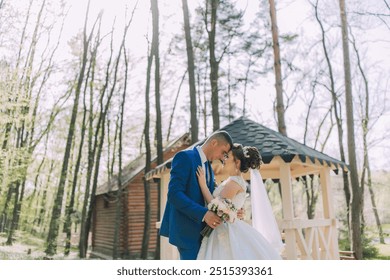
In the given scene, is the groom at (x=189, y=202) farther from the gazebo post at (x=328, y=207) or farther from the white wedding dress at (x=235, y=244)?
the gazebo post at (x=328, y=207)

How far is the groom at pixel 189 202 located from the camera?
1.87 metres

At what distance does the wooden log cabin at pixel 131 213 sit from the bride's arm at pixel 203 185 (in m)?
7.32

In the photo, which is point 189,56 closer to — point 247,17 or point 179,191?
point 247,17

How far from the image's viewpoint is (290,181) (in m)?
3.82

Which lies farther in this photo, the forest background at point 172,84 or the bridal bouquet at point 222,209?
the forest background at point 172,84

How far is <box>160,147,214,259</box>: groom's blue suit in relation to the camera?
74.6 inches

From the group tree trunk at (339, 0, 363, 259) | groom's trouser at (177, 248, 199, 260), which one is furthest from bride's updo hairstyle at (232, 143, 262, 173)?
tree trunk at (339, 0, 363, 259)

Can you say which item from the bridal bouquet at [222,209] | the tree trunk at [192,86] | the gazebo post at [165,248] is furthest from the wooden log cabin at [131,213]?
the bridal bouquet at [222,209]

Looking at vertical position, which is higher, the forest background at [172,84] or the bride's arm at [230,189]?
the forest background at [172,84]

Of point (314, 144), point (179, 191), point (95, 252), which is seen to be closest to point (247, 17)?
A: point (314, 144)

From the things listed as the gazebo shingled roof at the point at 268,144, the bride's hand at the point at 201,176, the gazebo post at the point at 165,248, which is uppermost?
the gazebo shingled roof at the point at 268,144

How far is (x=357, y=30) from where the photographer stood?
23.9 feet

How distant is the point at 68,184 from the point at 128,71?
394cm

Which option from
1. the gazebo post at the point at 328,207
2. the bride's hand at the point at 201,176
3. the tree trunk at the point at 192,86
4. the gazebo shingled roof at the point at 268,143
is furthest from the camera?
the tree trunk at the point at 192,86
